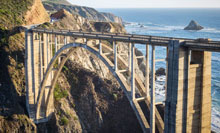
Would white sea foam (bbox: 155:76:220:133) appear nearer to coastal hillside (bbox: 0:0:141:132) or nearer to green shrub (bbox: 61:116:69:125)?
coastal hillside (bbox: 0:0:141:132)

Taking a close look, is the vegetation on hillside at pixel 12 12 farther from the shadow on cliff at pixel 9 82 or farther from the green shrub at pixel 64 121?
the green shrub at pixel 64 121

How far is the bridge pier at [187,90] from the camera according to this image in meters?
19.5

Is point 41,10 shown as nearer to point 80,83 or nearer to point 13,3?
point 13,3

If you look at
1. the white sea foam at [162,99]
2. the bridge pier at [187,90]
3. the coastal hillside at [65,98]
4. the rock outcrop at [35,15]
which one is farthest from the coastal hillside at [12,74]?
the white sea foam at [162,99]

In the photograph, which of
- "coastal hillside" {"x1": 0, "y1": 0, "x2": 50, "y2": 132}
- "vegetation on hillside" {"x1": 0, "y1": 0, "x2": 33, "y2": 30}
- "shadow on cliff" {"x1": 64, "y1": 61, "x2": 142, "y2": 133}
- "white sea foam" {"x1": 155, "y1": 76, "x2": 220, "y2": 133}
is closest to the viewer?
"coastal hillside" {"x1": 0, "y1": 0, "x2": 50, "y2": 132}

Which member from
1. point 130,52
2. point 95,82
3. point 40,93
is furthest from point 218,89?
point 130,52

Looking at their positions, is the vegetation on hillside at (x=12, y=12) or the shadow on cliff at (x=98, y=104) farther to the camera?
the vegetation on hillside at (x=12, y=12)

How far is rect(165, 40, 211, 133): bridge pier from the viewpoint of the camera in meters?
19.5

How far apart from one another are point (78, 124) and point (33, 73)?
379 inches

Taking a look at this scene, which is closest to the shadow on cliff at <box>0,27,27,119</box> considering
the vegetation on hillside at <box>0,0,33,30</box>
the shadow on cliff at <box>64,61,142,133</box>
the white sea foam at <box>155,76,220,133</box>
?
the vegetation on hillside at <box>0,0,33,30</box>

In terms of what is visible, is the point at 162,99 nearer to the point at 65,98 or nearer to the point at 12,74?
the point at 65,98

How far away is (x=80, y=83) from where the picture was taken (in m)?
45.9

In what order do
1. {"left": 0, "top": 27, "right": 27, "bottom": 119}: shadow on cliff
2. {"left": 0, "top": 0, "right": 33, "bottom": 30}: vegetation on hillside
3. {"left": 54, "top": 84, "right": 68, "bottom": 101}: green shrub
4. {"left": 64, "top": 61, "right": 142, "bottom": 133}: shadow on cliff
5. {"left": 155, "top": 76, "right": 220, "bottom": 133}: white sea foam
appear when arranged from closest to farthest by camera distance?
{"left": 0, "top": 27, "right": 27, "bottom": 119}: shadow on cliff < {"left": 64, "top": 61, "right": 142, "bottom": 133}: shadow on cliff < {"left": 54, "top": 84, "right": 68, "bottom": 101}: green shrub < {"left": 155, "top": 76, "right": 220, "bottom": 133}: white sea foam < {"left": 0, "top": 0, "right": 33, "bottom": 30}: vegetation on hillside

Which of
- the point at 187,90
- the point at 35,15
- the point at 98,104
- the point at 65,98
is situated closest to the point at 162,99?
the point at 98,104
